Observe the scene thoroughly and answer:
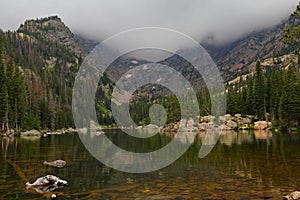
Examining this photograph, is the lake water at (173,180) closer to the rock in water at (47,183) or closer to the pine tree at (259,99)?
the rock in water at (47,183)

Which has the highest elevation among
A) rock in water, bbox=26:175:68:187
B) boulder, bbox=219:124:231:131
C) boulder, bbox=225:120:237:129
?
boulder, bbox=225:120:237:129

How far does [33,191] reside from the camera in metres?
14.4

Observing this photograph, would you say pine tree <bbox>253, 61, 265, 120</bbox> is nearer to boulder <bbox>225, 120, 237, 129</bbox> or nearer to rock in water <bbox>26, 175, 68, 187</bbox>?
boulder <bbox>225, 120, 237, 129</bbox>

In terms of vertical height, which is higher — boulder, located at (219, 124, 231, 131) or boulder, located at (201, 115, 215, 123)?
boulder, located at (201, 115, 215, 123)

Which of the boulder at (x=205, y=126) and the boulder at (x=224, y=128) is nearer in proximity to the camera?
the boulder at (x=224, y=128)

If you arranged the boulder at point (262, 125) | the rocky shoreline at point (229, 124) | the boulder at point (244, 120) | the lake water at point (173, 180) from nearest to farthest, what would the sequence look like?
1. the lake water at point (173, 180)
2. the boulder at point (262, 125)
3. the rocky shoreline at point (229, 124)
4. the boulder at point (244, 120)

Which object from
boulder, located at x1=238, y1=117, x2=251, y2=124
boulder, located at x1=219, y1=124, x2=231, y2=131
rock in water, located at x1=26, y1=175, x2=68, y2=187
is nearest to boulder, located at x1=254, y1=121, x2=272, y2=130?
boulder, located at x1=219, y1=124, x2=231, y2=131

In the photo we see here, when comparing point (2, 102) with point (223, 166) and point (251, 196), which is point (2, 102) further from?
point (251, 196)

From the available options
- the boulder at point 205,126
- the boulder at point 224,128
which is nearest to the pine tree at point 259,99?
the boulder at point 224,128

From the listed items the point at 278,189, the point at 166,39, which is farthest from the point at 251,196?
the point at 166,39

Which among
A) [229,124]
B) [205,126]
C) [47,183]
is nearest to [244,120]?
[229,124]

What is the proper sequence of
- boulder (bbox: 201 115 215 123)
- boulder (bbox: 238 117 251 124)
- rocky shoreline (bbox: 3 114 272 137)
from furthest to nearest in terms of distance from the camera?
boulder (bbox: 201 115 215 123) → boulder (bbox: 238 117 251 124) → rocky shoreline (bbox: 3 114 272 137)

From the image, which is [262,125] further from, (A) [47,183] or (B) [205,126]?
(A) [47,183]

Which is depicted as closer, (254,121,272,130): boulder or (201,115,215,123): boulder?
(254,121,272,130): boulder
